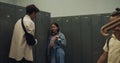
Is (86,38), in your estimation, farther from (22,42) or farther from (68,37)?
(22,42)

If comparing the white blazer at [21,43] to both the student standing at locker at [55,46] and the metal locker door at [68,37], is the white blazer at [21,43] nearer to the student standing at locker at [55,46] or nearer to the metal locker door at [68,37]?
the student standing at locker at [55,46]

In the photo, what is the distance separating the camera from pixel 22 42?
380cm

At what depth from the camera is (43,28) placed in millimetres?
5270

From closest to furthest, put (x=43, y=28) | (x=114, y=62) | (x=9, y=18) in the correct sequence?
(x=114, y=62) < (x=9, y=18) < (x=43, y=28)

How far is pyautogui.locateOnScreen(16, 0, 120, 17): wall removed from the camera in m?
6.16

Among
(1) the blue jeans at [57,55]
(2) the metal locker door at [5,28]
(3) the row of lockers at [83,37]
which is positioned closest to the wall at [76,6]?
(3) the row of lockers at [83,37]

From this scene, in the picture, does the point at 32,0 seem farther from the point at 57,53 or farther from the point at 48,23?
the point at 57,53

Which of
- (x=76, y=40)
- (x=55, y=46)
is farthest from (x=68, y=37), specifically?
(x=55, y=46)

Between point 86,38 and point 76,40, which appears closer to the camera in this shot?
point 86,38

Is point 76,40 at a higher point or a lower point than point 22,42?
lower

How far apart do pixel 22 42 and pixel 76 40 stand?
225cm

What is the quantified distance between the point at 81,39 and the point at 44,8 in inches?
79.5

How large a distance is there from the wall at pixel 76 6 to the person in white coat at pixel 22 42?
2778 mm

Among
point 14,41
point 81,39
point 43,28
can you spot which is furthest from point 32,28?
point 81,39
